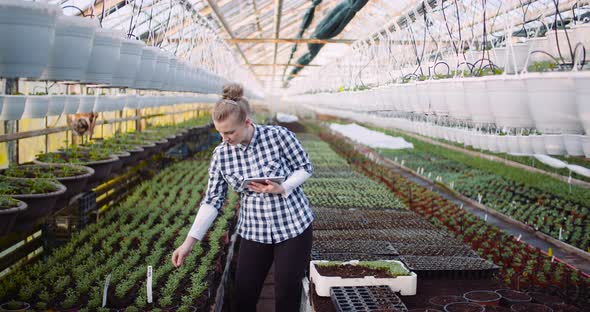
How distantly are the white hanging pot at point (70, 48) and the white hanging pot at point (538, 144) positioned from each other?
110 inches

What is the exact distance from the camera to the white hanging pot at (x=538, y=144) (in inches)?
154

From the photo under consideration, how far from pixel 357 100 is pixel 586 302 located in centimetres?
458

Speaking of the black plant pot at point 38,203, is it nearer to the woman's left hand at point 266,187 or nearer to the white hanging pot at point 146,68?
the white hanging pot at point 146,68

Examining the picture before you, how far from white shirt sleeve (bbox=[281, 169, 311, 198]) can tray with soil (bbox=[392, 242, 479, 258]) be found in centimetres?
244

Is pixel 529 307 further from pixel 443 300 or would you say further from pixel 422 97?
pixel 422 97

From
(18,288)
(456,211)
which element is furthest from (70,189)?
(456,211)

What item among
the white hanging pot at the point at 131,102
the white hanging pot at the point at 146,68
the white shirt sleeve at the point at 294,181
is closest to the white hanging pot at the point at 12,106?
the white hanging pot at the point at 146,68

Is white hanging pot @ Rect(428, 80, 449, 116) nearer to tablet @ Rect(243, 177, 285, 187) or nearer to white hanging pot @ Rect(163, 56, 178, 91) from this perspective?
tablet @ Rect(243, 177, 285, 187)

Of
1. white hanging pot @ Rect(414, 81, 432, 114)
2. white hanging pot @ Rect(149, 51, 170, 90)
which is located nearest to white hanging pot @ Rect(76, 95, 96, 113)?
white hanging pot @ Rect(149, 51, 170, 90)

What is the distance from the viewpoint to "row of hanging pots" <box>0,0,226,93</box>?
85.5 inches

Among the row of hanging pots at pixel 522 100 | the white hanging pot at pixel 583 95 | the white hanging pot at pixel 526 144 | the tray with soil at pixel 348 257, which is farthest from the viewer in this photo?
the tray with soil at pixel 348 257

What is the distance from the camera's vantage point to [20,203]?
381 centimetres

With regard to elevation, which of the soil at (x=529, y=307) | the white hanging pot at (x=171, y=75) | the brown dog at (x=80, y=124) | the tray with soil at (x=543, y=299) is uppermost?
the white hanging pot at (x=171, y=75)

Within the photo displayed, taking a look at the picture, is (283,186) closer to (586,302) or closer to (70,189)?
(70,189)
